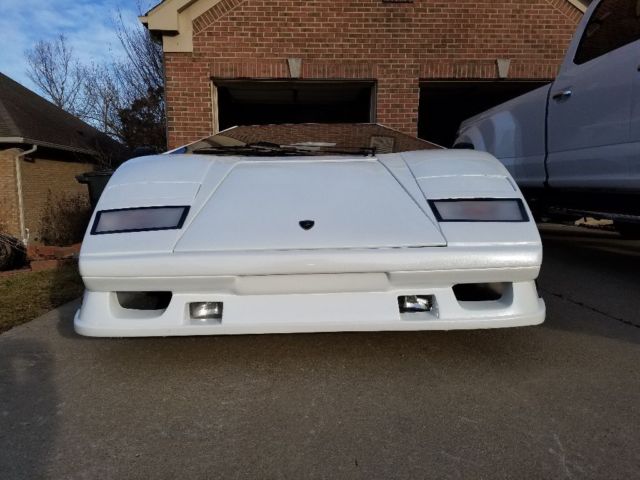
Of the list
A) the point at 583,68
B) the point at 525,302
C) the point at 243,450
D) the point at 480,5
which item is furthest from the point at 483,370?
the point at 480,5

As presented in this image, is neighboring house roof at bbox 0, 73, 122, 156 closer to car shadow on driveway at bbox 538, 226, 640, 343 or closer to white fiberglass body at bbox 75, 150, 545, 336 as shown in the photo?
white fiberglass body at bbox 75, 150, 545, 336

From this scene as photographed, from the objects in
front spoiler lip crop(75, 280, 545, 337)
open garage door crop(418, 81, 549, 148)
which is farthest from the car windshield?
open garage door crop(418, 81, 549, 148)

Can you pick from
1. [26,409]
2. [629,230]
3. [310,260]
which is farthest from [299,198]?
[629,230]

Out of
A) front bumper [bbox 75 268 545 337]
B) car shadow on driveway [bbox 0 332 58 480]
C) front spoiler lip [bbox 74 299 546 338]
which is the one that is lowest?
car shadow on driveway [bbox 0 332 58 480]

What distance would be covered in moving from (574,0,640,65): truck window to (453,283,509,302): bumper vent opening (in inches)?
85.6

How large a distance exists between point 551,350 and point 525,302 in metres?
0.59

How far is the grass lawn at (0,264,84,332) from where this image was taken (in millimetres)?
3445

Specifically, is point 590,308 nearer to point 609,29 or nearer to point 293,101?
point 609,29

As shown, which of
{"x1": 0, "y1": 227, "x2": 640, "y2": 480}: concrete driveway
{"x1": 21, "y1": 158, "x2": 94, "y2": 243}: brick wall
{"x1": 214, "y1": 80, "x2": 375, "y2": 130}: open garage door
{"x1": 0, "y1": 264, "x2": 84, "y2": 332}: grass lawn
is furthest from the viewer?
{"x1": 21, "y1": 158, "x2": 94, "y2": 243}: brick wall

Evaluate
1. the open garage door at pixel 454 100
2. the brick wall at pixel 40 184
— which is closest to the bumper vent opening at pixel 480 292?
the open garage door at pixel 454 100

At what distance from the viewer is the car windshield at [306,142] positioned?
2844 millimetres

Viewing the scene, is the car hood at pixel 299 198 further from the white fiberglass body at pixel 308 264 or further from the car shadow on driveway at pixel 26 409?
the car shadow on driveway at pixel 26 409

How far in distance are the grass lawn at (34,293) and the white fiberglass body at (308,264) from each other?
1743mm

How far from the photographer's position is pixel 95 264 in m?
1.98
